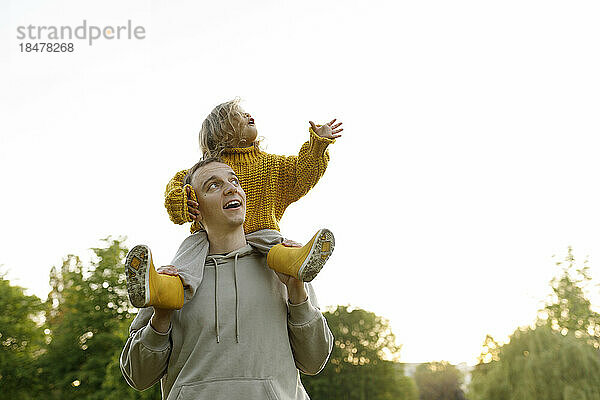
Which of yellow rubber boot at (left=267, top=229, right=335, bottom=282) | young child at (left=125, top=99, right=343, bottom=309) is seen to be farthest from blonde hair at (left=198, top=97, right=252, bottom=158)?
yellow rubber boot at (left=267, top=229, right=335, bottom=282)

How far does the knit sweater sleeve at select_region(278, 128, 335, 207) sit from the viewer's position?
302 cm

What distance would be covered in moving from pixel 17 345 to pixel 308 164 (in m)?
24.4

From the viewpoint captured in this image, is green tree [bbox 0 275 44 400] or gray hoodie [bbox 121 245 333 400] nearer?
gray hoodie [bbox 121 245 333 400]

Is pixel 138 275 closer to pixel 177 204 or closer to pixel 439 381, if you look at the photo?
pixel 177 204

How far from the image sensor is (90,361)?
76.5 ft

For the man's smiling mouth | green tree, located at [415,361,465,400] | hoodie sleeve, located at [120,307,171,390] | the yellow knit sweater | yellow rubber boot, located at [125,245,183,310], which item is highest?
the yellow knit sweater

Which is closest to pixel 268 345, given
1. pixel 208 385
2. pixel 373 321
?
pixel 208 385

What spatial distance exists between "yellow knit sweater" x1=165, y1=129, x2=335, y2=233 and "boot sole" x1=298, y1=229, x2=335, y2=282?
1.84ft

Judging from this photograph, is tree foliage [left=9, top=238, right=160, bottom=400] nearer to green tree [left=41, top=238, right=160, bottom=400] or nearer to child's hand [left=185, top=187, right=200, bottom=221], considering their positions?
green tree [left=41, top=238, right=160, bottom=400]

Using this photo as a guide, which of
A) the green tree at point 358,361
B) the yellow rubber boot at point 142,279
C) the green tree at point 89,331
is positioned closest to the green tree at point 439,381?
the green tree at point 358,361

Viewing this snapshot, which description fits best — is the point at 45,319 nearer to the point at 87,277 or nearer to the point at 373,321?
the point at 87,277

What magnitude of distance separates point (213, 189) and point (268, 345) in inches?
30.3

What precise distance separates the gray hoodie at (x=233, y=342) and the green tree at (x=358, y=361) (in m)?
27.6

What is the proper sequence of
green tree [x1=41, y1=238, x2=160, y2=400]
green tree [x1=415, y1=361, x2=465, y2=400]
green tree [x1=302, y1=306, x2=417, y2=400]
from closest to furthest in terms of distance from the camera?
1. green tree [x1=41, y1=238, x2=160, y2=400]
2. green tree [x1=302, y1=306, x2=417, y2=400]
3. green tree [x1=415, y1=361, x2=465, y2=400]
